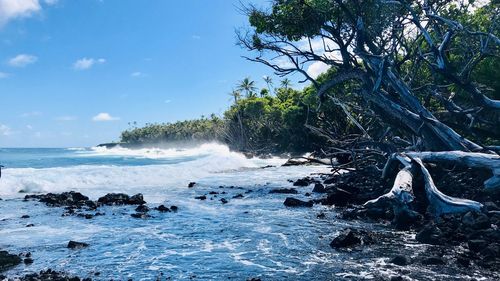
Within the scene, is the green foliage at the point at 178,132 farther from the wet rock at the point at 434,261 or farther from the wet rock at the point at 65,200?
the wet rock at the point at 434,261

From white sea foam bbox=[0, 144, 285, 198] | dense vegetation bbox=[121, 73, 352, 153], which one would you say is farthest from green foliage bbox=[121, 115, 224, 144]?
white sea foam bbox=[0, 144, 285, 198]

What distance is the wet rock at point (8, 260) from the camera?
8.44 m

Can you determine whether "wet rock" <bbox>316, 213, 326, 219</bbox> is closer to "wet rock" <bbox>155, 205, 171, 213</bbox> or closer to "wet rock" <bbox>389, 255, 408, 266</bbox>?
"wet rock" <bbox>389, 255, 408, 266</bbox>

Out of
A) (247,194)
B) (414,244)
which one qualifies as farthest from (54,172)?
(414,244)

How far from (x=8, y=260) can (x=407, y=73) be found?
1517 cm

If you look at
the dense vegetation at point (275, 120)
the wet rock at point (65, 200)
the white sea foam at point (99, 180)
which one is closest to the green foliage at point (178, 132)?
the dense vegetation at point (275, 120)

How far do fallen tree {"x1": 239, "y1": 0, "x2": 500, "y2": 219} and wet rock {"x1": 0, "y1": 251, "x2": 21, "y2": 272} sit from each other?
8408 millimetres

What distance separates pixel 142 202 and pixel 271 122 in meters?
43.9

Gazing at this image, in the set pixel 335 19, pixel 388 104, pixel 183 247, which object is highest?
pixel 335 19

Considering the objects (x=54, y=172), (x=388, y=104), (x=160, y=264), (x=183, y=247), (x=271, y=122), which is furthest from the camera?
(x=271, y=122)

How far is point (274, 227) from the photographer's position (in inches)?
479

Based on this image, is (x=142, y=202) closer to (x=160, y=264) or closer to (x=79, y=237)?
(x=79, y=237)

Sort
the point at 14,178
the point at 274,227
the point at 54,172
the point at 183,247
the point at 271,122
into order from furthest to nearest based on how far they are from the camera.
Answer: the point at 271,122 → the point at 54,172 → the point at 14,178 → the point at 274,227 → the point at 183,247

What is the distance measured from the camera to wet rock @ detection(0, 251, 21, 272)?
8.44 metres
